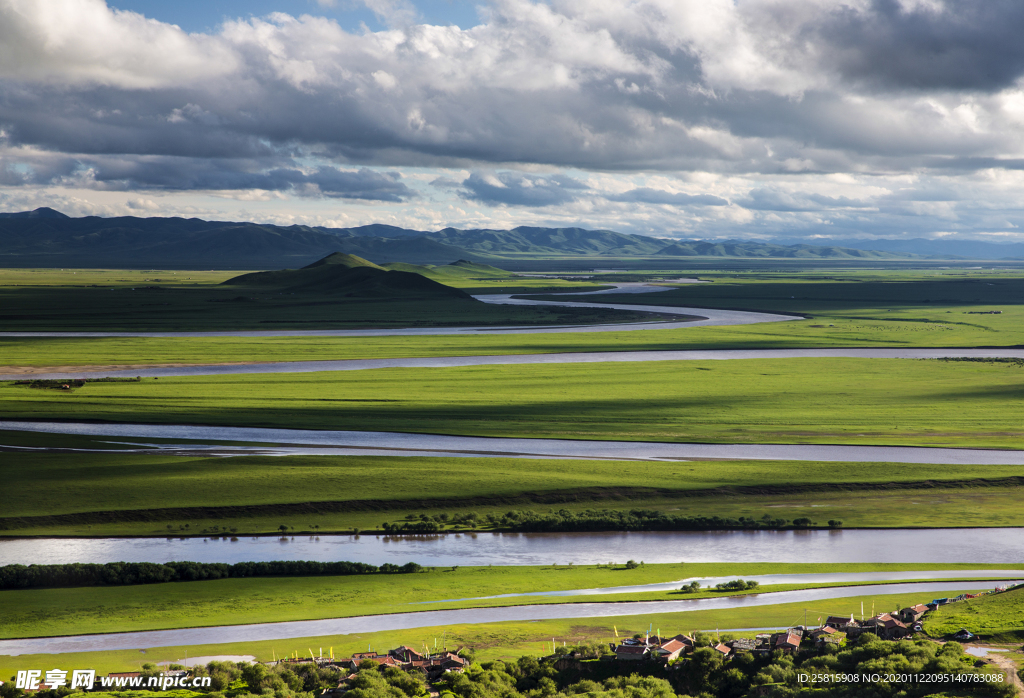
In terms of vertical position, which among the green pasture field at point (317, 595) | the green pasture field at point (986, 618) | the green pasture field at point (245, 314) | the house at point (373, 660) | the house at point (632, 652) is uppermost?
the green pasture field at point (245, 314)

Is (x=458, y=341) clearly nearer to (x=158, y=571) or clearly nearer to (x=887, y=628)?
(x=158, y=571)

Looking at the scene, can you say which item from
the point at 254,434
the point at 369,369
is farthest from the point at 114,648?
the point at 369,369

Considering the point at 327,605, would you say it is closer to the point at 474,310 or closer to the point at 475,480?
the point at 475,480

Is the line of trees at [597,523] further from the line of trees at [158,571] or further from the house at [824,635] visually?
the house at [824,635]

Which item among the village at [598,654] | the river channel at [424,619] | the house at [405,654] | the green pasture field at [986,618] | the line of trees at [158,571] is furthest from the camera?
the line of trees at [158,571]

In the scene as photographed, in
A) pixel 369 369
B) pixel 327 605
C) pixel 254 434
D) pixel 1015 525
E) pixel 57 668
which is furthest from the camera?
pixel 369 369

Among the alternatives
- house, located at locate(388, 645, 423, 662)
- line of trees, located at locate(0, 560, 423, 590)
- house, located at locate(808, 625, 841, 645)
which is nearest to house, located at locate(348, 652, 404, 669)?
house, located at locate(388, 645, 423, 662)

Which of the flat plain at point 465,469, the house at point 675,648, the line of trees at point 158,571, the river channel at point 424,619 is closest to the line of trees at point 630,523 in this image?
the flat plain at point 465,469

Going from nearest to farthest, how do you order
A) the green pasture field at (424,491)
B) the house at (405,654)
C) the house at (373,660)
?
Answer: the house at (373,660) < the house at (405,654) < the green pasture field at (424,491)
